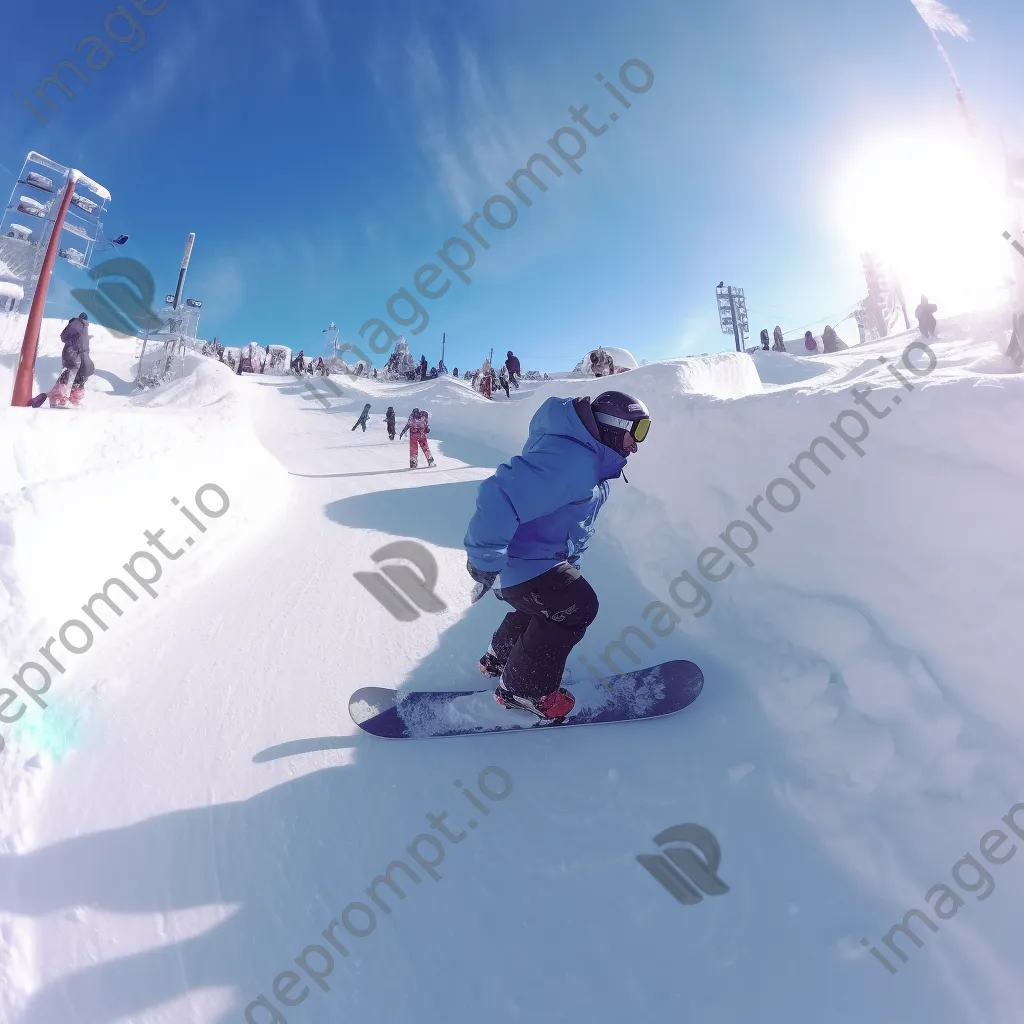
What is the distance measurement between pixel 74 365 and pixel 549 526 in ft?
34.3

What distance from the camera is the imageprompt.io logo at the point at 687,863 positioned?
1.82m

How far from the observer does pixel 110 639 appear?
121 inches

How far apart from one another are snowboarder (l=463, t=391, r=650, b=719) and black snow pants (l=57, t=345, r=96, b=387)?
9.61 m

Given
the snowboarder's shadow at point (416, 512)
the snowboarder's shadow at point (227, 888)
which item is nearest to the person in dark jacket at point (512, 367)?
the snowboarder's shadow at point (416, 512)

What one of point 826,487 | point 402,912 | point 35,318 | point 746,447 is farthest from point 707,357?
point 35,318

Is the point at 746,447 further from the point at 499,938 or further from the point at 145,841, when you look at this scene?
the point at 145,841

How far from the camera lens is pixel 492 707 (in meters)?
2.71

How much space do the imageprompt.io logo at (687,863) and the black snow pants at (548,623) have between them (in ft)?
2.70

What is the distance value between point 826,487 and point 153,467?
523 cm

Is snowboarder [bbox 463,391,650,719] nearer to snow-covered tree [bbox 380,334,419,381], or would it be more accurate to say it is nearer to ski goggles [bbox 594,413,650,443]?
ski goggles [bbox 594,413,650,443]

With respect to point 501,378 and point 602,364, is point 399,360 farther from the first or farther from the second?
point 602,364

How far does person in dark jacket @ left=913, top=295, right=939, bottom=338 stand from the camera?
53.7ft

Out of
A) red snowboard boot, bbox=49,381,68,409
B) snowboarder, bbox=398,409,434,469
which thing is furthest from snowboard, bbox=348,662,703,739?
red snowboard boot, bbox=49,381,68,409

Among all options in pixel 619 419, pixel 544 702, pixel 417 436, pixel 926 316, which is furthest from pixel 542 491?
pixel 926 316
